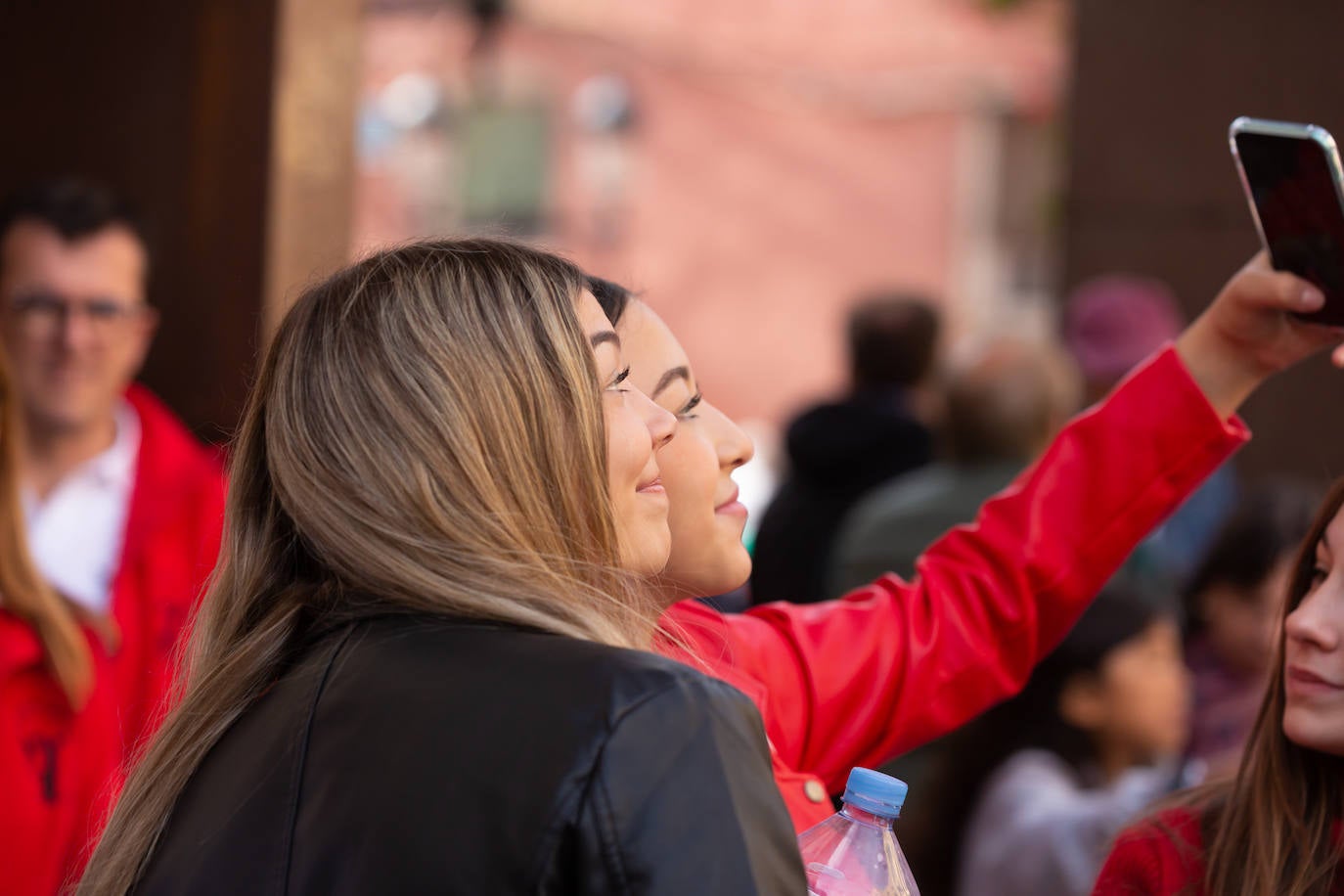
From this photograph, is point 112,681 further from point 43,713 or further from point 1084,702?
point 1084,702

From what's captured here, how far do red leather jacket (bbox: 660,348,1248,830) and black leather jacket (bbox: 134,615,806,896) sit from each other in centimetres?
88

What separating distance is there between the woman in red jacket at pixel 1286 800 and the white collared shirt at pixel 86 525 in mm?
1912

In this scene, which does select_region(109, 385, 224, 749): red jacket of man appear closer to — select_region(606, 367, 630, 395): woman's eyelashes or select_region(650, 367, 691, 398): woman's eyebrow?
select_region(650, 367, 691, 398): woman's eyebrow

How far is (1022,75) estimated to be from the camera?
66.4 ft

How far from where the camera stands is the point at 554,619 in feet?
4.16

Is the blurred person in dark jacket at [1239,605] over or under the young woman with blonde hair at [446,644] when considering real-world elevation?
under

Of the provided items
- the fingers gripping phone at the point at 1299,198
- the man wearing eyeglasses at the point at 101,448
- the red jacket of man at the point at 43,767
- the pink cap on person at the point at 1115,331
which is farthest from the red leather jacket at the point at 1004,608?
the pink cap on person at the point at 1115,331

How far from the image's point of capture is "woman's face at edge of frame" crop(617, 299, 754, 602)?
1.76m

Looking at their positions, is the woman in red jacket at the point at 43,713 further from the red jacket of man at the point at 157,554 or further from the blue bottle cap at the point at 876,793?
the blue bottle cap at the point at 876,793

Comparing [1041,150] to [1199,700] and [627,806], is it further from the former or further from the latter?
[627,806]

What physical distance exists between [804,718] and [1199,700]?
2145mm

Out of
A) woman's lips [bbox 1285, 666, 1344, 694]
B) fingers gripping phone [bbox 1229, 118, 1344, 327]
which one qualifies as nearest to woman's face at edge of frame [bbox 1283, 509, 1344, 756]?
woman's lips [bbox 1285, 666, 1344, 694]

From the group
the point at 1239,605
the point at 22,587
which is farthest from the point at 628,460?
the point at 1239,605

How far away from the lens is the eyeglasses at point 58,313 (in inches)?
119
